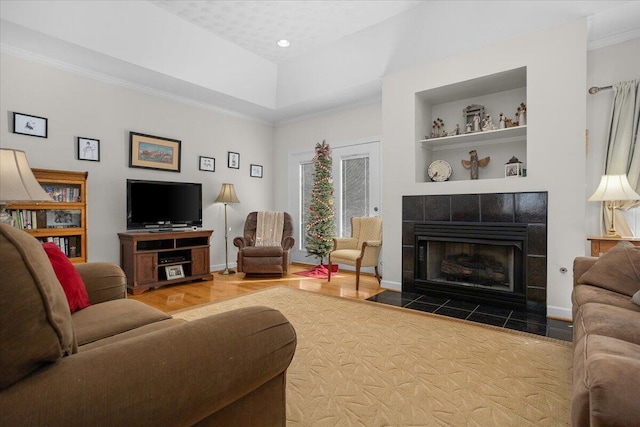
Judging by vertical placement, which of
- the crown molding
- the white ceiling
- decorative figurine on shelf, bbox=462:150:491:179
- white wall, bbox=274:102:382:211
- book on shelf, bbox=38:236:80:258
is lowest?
book on shelf, bbox=38:236:80:258

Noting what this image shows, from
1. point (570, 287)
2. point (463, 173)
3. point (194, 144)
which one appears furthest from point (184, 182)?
point (570, 287)

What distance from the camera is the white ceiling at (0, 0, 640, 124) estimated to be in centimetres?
334

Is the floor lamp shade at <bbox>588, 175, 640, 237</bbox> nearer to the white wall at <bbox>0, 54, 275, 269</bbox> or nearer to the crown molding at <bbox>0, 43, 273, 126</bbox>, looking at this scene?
the white wall at <bbox>0, 54, 275, 269</bbox>

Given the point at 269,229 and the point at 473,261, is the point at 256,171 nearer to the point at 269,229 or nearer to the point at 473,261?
the point at 269,229

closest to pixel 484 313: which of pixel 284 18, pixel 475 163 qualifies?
pixel 475 163

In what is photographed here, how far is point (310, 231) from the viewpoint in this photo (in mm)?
5602

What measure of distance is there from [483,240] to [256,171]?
4.13 metres

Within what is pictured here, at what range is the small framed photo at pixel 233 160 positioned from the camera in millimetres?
5803

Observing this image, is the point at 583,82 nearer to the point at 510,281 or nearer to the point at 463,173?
the point at 463,173

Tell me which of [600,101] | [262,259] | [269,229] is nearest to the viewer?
[600,101]

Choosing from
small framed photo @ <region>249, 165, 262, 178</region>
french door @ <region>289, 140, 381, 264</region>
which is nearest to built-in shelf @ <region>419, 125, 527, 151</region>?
french door @ <region>289, 140, 381, 264</region>

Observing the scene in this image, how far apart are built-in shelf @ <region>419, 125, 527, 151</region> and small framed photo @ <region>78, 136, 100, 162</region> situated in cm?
408

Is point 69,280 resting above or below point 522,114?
below

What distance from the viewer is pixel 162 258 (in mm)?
4527
